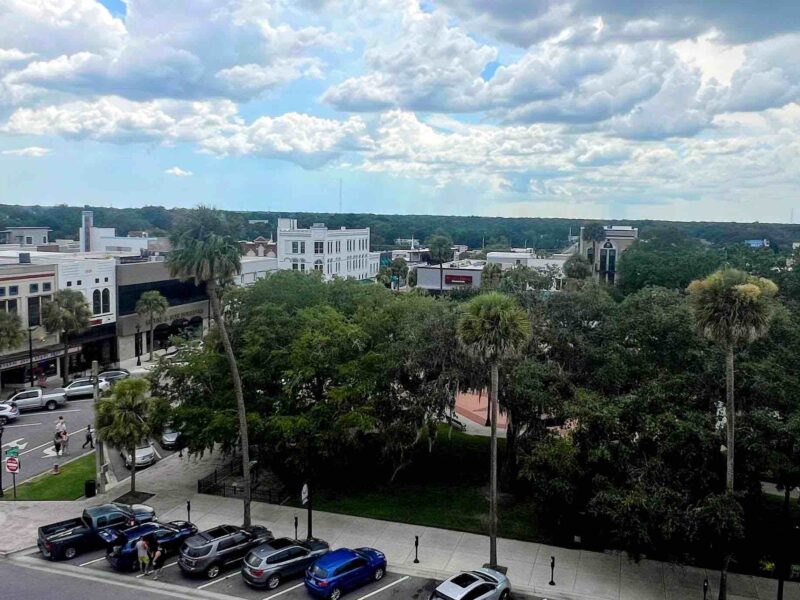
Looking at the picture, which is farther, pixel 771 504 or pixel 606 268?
pixel 606 268

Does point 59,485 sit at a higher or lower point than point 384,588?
lower

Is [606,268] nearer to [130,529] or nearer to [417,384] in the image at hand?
[417,384]

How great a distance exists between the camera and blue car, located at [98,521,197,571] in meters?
21.4

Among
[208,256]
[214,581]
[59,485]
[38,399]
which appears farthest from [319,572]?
[38,399]

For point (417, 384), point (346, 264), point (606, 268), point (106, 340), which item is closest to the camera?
point (417, 384)

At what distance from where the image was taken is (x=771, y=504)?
1083 inches

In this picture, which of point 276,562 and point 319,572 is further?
point 276,562

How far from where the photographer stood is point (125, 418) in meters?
27.5

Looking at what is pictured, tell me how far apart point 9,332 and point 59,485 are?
771 inches

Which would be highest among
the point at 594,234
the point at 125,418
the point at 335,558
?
the point at 594,234

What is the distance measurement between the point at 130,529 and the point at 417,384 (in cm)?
1235

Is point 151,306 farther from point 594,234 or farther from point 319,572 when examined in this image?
point 594,234

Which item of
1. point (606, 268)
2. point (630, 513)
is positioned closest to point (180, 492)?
point (630, 513)

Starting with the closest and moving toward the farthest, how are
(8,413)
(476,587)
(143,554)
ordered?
(476,587) < (143,554) < (8,413)
